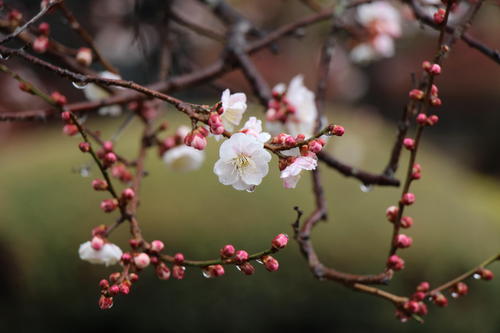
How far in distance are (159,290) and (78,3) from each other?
1633 millimetres

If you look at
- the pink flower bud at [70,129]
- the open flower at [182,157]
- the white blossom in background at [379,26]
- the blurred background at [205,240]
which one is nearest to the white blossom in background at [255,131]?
the pink flower bud at [70,129]

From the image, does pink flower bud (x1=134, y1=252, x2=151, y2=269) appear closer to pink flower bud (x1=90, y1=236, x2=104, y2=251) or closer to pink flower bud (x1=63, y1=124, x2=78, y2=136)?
pink flower bud (x1=90, y1=236, x2=104, y2=251)

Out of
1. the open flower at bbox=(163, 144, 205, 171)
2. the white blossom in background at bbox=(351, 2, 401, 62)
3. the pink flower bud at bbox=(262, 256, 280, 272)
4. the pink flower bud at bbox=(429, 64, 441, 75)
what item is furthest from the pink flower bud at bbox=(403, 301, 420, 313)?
the white blossom in background at bbox=(351, 2, 401, 62)

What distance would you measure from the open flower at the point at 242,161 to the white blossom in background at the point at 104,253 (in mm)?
231

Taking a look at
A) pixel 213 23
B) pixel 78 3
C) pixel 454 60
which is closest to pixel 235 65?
pixel 78 3

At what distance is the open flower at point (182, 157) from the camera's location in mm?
1302

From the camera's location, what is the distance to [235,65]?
1325mm

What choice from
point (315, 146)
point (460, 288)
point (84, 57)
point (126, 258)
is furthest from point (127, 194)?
point (460, 288)

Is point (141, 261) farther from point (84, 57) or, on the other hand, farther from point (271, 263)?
point (84, 57)

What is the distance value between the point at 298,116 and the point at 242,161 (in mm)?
504

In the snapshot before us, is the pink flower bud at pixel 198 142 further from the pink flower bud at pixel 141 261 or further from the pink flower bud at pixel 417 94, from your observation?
the pink flower bud at pixel 417 94

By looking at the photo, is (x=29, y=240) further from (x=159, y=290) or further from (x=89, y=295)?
(x=159, y=290)

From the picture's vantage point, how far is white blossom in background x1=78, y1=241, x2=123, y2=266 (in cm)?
84

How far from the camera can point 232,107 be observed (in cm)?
74
